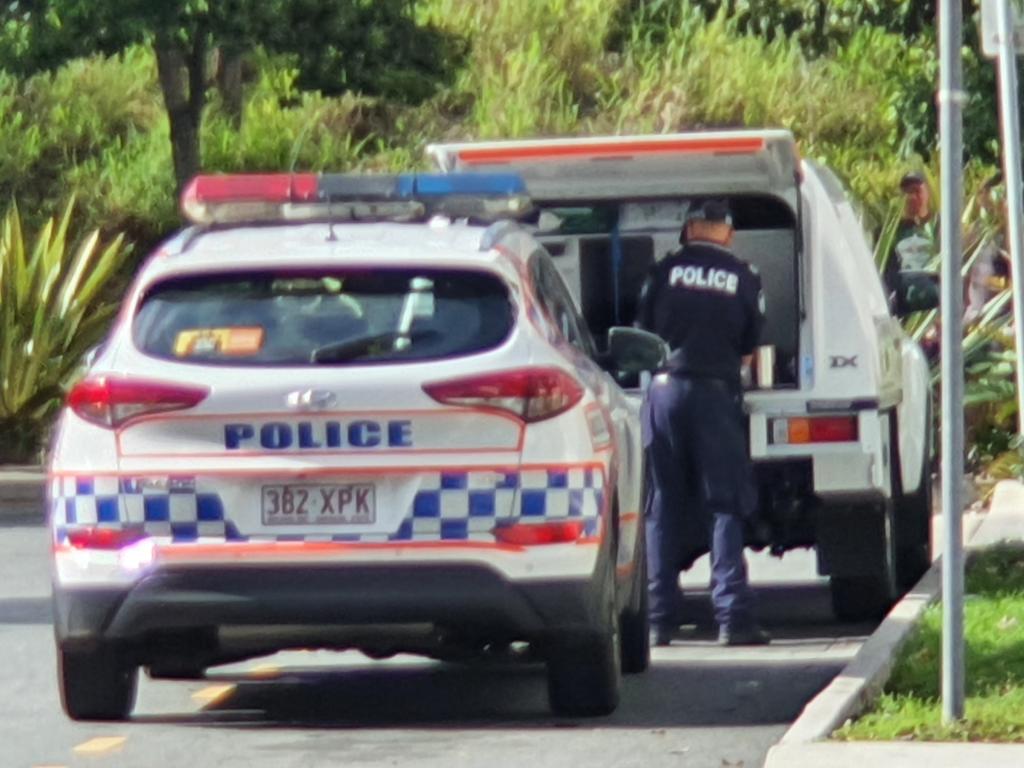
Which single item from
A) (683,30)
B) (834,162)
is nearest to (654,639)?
(834,162)

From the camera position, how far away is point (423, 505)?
821 cm

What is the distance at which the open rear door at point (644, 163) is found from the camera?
10.5 metres

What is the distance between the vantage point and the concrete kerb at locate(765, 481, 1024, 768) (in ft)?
24.0

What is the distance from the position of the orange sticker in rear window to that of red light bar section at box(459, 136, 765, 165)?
251 cm

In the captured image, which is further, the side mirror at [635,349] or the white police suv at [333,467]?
the side mirror at [635,349]

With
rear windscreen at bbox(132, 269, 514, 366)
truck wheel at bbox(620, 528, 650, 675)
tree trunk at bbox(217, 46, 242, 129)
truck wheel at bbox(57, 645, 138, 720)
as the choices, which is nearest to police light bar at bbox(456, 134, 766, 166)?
truck wheel at bbox(620, 528, 650, 675)

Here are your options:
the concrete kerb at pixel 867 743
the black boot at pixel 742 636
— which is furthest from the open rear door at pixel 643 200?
the concrete kerb at pixel 867 743

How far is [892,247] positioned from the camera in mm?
16391

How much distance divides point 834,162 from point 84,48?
839 centimetres

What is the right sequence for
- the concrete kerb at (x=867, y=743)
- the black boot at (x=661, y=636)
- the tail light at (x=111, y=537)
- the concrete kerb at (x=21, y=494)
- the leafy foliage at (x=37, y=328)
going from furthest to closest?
the leafy foliage at (x=37, y=328) < the concrete kerb at (x=21, y=494) < the black boot at (x=661, y=636) < the tail light at (x=111, y=537) < the concrete kerb at (x=867, y=743)

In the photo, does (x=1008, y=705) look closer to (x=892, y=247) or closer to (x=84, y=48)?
(x=892, y=247)

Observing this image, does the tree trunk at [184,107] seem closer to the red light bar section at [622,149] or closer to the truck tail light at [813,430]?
the red light bar section at [622,149]

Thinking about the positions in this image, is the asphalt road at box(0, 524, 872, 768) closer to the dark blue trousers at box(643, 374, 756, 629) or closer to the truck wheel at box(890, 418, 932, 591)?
the dark blue trousers at box(643, 374, 756, 629)

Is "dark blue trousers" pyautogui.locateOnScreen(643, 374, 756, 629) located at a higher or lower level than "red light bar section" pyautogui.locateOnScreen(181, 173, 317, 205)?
lower
